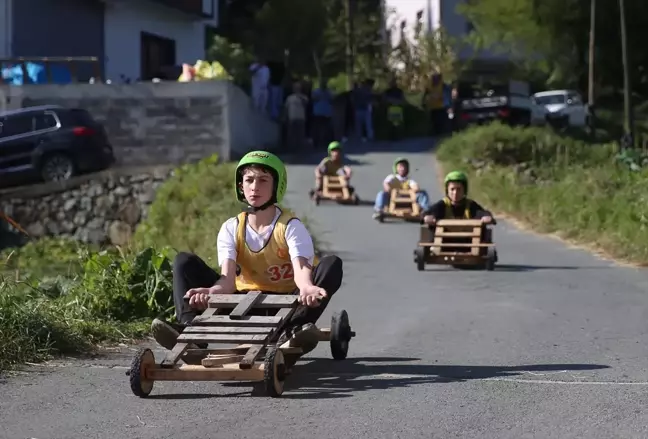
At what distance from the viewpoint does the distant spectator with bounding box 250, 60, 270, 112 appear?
33.5m

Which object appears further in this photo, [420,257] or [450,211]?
[450,211]

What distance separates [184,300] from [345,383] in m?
1.14

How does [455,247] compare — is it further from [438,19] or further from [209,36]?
[438,19]

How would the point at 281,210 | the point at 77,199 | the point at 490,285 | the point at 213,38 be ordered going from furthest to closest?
the point at 213,38 < the point at 77,199 < the point at 490,285 < the point at 281,210

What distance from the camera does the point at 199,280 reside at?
8414 millimetres

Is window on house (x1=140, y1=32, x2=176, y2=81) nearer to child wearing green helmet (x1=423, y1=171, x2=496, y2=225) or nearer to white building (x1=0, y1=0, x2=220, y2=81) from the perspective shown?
white building (x1=0, y1=0, x2=220, y2=81)

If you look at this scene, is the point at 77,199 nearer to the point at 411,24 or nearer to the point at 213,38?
the point at 213,38

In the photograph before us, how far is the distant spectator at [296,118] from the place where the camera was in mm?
33031

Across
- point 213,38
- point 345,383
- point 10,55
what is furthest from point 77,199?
point 345,383

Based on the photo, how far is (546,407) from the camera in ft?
23.0

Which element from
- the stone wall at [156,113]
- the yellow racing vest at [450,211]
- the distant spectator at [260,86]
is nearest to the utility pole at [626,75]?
the distant spectator at [260,86]

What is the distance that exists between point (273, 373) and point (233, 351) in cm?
46

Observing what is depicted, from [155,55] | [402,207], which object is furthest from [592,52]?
[402,207]

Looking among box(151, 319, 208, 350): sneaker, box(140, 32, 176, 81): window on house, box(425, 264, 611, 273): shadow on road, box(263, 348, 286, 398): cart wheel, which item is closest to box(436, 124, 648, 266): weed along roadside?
box(425, 264, 611, 273): shadow on road
